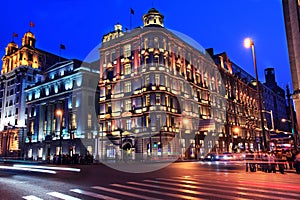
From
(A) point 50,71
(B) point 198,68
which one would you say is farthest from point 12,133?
(B) point 198,68

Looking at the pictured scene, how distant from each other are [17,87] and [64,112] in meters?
24.8

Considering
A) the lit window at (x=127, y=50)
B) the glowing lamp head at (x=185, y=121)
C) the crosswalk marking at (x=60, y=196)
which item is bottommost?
the crosswalk marking at (x=60, y=196)

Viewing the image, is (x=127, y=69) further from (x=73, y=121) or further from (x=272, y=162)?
(x=272, y=162)

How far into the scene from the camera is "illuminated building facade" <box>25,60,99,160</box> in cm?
5112

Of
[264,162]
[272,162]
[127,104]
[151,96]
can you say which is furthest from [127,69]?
[272,162]

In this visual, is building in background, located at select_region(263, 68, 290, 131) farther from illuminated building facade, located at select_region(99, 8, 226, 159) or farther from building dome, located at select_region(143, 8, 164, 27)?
building dome, located at select_region(143, 8, 164, 27)

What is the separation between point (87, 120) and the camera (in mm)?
51969

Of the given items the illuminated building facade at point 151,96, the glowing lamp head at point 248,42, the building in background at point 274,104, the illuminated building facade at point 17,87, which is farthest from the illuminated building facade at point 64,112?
the building in background at point 274,104

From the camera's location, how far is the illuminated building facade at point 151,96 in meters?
43.4

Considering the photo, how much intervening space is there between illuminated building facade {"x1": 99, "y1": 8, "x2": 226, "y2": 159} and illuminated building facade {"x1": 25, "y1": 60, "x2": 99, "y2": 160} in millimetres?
3741

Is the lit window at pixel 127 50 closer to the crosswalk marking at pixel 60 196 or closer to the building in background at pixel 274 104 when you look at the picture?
the crosswalk marking at pixel 60 196

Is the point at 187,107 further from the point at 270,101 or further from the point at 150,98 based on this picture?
the point at 270,101

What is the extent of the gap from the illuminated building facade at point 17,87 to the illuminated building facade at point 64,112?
542 cm

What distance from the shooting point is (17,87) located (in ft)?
232
